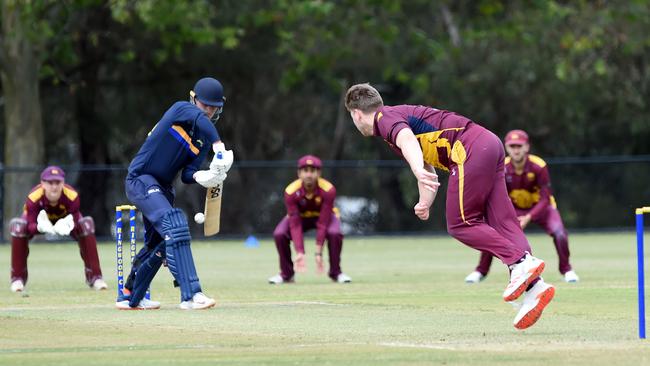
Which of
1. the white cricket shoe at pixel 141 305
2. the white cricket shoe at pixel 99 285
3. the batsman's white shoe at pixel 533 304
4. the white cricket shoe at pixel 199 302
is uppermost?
the batsman's white shoe at pixel 533 304

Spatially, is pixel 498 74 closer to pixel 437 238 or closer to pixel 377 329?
pixel 437 238

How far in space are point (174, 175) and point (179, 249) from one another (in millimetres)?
911

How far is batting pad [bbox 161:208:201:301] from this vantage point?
12.3m

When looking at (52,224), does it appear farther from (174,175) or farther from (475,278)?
(475,278)

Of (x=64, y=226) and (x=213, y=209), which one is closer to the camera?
(x=213, y=209)

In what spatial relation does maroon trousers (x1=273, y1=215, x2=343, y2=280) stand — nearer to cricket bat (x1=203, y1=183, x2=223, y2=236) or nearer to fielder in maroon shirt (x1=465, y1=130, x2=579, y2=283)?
fielder in maroon shirt (x1=465, y1=130, x2=579, y2=283)

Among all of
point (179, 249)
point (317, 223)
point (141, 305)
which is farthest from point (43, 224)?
point (179, 249)

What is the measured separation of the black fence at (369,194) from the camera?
3594cm

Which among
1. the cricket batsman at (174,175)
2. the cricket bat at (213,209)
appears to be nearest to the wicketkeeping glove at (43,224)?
the cricket batsman at (174,175)

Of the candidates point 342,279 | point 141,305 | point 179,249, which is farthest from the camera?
point 342,279

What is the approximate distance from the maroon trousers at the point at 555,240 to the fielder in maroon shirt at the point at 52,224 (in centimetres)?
488

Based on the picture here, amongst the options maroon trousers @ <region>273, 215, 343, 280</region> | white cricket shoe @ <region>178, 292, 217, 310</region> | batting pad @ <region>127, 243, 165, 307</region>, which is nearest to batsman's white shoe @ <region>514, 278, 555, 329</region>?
white cricket shoe @ <region>178, 292, 217, 310</region>

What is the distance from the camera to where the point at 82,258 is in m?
17.2

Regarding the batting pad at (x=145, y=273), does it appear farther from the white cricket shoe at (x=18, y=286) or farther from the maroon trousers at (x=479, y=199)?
the white cricket shoe at (x=18, y=286)
